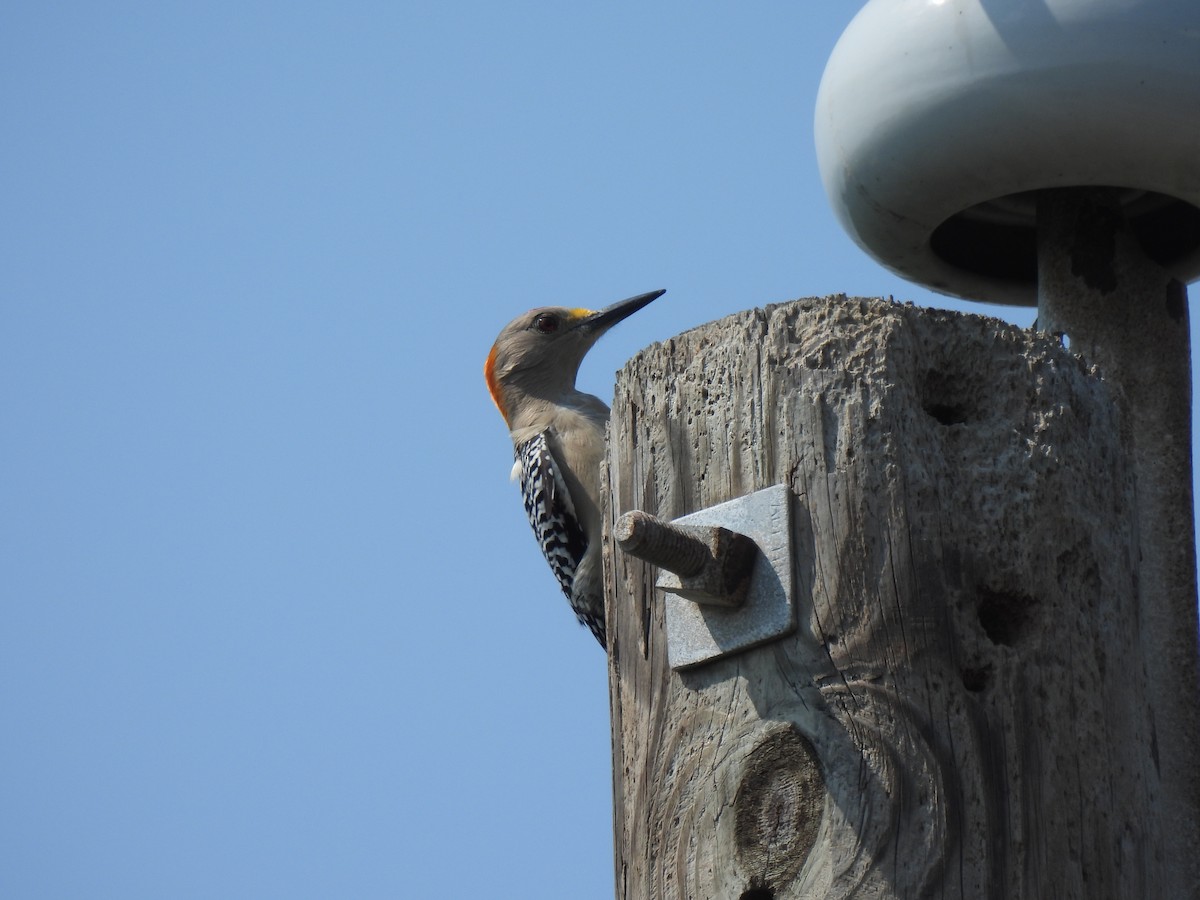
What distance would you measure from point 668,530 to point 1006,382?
0.86 m

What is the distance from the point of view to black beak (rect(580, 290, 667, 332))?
8047 mm

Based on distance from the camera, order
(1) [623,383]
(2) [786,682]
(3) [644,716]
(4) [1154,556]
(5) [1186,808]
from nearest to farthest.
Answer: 1. (2) [786,682]
2. (3) [644,716]
3. (1) [623,383]
4. (5) [1186,808]
5. (4) [1154,556]

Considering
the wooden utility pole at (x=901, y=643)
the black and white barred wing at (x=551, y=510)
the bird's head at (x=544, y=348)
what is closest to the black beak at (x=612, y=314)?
the bird's head at (x=544, y=348)

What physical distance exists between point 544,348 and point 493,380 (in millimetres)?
314

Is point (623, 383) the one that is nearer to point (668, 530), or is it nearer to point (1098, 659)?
point (668, 530)

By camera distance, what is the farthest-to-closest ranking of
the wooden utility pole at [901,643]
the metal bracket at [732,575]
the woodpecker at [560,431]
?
the woodpecker at [560,431]
the metal bracket at [732,575]
the wooden utility pole at [901,643]

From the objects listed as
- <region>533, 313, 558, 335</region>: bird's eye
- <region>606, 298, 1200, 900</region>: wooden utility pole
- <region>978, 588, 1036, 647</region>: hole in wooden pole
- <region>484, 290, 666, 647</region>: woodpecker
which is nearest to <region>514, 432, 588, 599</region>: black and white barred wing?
<region>484, 290, 666, 647</region>: woodpecker

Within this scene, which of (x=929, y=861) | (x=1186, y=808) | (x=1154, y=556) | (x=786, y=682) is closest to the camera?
(x=929, y=861)

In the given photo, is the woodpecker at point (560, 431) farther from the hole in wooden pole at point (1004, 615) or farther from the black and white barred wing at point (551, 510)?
the hole in wooden pole at point (1004, 615)

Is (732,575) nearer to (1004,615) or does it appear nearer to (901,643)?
(901,643)

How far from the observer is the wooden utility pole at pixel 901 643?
324cm

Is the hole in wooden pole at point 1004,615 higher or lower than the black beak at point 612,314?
lower

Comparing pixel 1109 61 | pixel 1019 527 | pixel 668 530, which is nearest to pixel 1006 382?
pixel 1019 527

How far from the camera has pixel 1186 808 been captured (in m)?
4.23
